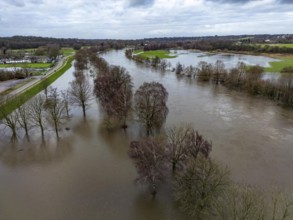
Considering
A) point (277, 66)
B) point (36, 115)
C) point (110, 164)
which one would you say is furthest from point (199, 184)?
point (277, 66)

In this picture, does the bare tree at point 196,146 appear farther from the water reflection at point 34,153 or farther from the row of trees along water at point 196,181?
the water reflection at point 34,153

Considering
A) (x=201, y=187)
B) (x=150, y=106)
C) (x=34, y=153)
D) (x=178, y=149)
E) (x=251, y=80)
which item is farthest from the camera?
(x=251, y=80)

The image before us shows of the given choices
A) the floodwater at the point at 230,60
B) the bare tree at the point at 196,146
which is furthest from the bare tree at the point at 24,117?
the floodwater at the point at 230,60

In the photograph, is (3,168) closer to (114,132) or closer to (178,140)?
(114,132)

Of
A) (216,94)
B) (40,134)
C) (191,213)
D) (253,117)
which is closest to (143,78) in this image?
(216,94)

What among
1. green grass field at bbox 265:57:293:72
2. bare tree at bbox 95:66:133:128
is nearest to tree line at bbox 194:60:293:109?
green grass field at bbox 265:57:293:72

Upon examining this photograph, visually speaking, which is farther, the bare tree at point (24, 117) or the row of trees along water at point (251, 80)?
the row of trees along water at point (251, 80)

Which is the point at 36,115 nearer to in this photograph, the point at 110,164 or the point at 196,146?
the point at 110,164
